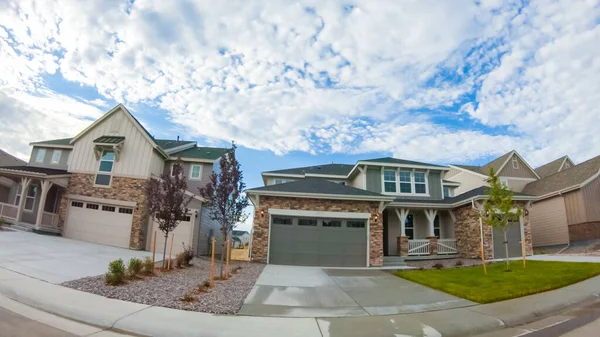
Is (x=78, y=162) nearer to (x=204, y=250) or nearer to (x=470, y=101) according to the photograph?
(x=204, y=250)

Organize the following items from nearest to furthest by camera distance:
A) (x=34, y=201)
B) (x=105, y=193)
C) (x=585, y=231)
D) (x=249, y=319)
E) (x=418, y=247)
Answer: (x=249, y=319)
(x=418, y=247)
(x=105, y=193)
(x=585, y=231)
(x=34, y=201)

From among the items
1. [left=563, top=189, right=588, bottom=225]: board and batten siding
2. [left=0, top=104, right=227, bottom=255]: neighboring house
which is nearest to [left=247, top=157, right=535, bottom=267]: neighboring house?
[left=563, top=189, right=588, bottom=225]: board and batten siding

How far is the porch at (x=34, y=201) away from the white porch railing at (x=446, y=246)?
72.4 ft

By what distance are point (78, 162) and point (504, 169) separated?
1195 inches

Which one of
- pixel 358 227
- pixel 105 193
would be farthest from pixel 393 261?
pixel 105 193

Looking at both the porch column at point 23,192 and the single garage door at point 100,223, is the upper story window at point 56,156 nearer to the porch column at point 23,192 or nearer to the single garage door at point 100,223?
the porch column at point 23,192

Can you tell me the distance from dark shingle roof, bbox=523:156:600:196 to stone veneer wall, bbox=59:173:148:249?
25841mm

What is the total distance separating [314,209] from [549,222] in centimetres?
1680

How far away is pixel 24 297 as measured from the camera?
623 centimetres

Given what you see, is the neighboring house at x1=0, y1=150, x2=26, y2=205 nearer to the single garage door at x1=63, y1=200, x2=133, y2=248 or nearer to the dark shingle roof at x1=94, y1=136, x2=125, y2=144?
the single garage door at x1=63, y1=200, x2=133, y2=248

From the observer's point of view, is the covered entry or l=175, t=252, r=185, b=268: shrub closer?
l=175, t=252, r=185, b=268: shrub

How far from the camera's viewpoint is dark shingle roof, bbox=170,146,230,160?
74.1 ft

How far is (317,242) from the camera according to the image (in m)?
15.7

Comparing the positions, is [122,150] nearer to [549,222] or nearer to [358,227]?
[358,227]
